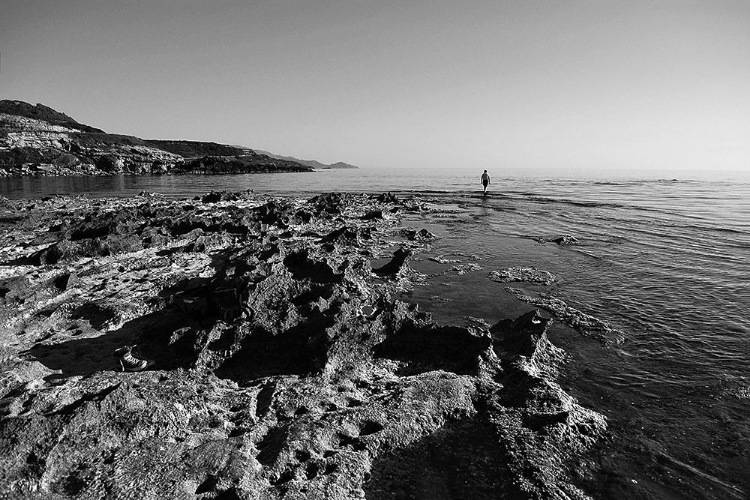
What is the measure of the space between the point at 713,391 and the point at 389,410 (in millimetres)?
5819

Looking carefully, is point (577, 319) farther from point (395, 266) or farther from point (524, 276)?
point (395, 266)

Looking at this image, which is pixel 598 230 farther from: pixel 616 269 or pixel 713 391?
pixel 713 391

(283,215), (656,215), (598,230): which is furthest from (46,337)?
(656,215)

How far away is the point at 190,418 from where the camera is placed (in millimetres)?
4746

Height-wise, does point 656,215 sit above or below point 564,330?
above

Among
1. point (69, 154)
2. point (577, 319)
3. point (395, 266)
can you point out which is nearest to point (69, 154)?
point (69, 154)

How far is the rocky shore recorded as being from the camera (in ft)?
12.8

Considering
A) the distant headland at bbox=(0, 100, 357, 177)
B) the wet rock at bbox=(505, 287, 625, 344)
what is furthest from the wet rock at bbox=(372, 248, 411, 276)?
the distant headland at bbox=(0, 100, 357, 177)

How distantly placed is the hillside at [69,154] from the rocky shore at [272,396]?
91777mm

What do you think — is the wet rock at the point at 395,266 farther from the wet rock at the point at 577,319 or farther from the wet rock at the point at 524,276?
the wet rock at the point at 577,319

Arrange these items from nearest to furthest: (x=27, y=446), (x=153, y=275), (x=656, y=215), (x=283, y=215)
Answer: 1. (x=27, y=446)
2. (x=153, y=275)
3. (x=283, y=215)
4. (x=656, y=215)

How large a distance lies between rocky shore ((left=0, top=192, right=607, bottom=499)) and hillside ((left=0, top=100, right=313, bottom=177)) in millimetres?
91777

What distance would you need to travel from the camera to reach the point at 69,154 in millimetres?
87438

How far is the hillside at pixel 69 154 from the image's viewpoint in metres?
78.2
